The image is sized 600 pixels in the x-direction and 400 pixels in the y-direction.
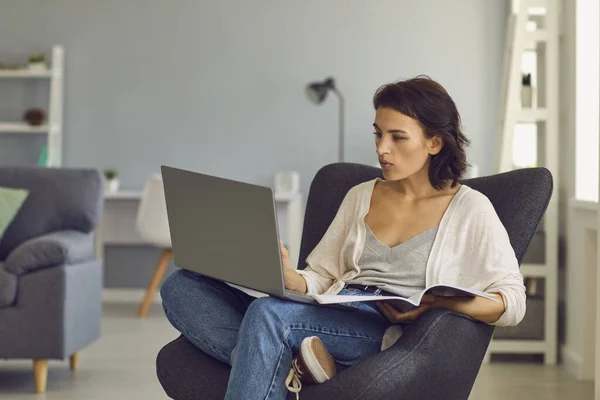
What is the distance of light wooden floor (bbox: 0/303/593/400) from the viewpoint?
334cm

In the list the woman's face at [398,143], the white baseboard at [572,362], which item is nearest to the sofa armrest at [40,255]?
the woman's face at [398,143]

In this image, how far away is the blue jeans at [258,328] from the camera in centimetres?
179

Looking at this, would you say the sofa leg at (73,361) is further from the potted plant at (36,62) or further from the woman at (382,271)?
the potted plant at (36,62)

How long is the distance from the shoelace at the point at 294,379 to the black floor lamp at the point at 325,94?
4063mm

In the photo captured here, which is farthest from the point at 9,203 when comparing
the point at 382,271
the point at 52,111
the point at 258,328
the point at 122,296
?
the point at 122,296

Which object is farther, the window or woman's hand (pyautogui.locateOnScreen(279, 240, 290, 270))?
the window

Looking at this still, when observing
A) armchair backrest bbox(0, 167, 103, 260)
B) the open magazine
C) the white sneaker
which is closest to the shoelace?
the white sneaker

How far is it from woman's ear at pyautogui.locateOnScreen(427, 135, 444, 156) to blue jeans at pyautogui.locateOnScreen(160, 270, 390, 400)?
370mm

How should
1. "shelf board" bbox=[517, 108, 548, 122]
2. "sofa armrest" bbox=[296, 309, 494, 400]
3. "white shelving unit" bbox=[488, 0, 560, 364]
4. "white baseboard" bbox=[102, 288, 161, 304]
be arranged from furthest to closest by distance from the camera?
"white baseboard" bbox=[102, 288, 161, 304], "shelf board" bbox=[517, 108, 548, 122], "white shelving unit" bbox=[488, 0, 560, 364], "sofa armrest" bbox=[296, 309, 494, 400]

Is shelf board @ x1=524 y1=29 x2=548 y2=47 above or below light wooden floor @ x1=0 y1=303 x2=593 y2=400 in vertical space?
above

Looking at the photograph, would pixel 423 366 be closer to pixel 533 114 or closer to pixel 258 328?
pixel 258 328

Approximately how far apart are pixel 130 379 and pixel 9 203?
0.87m

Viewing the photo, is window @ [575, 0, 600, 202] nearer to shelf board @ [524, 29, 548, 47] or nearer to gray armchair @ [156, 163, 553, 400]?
shelf board @ [524, 29, 548, 47]

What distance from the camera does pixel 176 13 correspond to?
6.06m
